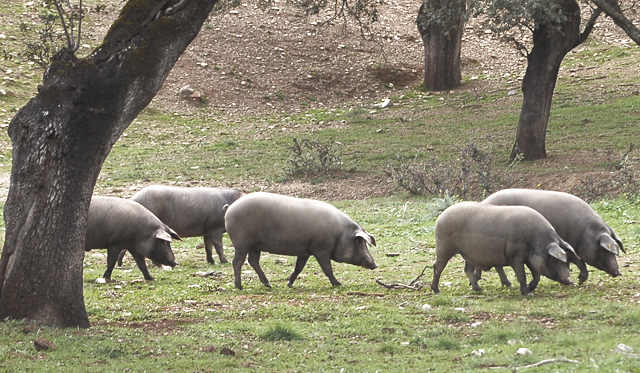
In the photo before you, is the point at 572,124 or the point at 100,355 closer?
the point at 100,355

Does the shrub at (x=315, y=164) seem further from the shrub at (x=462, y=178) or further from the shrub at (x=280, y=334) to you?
the shrub at (x=280, y=334)

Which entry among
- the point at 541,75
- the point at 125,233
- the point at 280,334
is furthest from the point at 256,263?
the point at 541,75

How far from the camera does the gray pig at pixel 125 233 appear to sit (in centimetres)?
1068

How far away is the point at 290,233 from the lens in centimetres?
1009

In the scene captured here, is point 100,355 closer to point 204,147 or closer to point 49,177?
point 49,177

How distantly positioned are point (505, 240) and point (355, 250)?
244 centimetres

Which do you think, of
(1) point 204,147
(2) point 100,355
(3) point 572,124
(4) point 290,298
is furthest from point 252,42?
(2) point 100,355

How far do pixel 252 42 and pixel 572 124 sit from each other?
1498 centimetres

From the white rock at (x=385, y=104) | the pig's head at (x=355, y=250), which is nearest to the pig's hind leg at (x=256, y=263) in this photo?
the pig's head at (x=355, y=250)

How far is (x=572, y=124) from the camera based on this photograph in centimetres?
2238

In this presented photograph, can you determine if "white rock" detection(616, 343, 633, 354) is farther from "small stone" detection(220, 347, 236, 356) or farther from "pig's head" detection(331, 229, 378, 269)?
"pig's head" detection(331, 229, 378, 269)

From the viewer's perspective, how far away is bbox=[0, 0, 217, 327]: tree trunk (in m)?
7.08

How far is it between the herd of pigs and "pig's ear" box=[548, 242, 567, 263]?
1cm

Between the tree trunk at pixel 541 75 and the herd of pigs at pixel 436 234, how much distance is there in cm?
869
